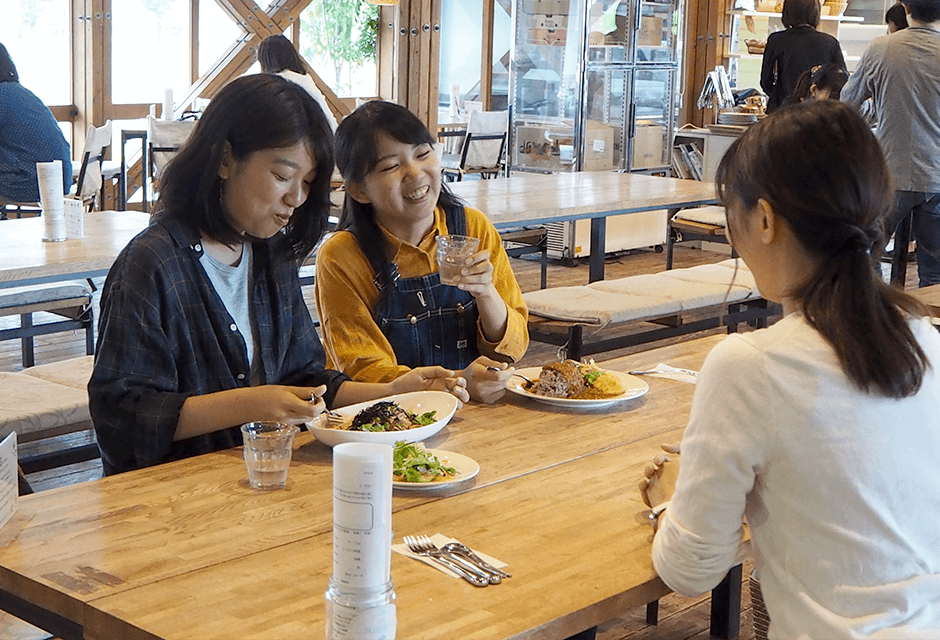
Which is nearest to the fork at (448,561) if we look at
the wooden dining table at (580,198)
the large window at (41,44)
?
the wooden dining table at (580,198)

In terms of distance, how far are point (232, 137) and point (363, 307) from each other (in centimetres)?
60

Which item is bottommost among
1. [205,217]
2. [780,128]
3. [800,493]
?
[800,493]

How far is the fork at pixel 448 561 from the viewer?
140 centimetres

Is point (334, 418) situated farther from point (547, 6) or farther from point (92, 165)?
point (547, 6)

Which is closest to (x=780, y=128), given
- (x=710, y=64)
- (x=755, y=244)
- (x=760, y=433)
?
(x=755, y=244)

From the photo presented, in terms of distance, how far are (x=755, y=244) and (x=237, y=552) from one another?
767 mm

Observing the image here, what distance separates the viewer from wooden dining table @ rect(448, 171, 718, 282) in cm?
458

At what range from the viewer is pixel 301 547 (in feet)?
4.94

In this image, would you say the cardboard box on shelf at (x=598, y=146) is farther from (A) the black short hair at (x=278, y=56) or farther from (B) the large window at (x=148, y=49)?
(B) the large window at (x=148, y=49)

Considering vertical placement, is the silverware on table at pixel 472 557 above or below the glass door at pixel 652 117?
below

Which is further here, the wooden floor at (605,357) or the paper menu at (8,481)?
the wooden floor at (605,357)

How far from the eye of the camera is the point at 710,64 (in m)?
10.4

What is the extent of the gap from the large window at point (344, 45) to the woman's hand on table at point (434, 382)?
7.93 m

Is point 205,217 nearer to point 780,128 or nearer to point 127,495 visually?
point 127,495
